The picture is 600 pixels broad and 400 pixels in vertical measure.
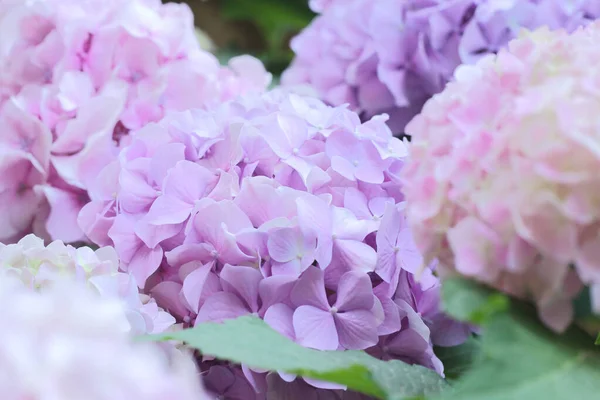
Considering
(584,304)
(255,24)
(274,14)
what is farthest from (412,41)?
(255,24)

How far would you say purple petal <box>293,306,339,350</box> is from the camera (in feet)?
1.38

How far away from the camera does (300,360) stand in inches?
13.1

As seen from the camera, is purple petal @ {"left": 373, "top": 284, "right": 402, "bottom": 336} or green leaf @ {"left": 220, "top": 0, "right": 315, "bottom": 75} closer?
purple petal @ {"left": 373, "top": 284, "right": 402, "bottom": 336}

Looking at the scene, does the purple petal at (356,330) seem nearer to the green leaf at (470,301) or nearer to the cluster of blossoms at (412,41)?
the green leaf at (470,301)

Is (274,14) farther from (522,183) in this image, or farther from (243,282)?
(522,183)

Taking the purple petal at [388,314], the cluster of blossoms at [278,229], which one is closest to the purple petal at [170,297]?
the cluster of blossoms at [278,229]

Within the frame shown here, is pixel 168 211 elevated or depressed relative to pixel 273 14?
elevated

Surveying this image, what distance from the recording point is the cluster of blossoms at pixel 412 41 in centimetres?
63

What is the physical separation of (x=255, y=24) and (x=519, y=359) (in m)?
1.10

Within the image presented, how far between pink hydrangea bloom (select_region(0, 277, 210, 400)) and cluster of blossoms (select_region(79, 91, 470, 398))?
0.14 m

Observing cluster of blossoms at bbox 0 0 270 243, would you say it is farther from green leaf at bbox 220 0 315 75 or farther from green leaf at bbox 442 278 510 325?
green leaf at bbox 220 0 315 75

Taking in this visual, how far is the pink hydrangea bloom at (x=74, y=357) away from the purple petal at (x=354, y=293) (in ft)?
0.52

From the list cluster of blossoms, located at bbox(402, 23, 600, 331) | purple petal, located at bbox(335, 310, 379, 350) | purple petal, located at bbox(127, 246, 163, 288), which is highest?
cluster of blossoms, located at bbox(402, 23, 600, 331)

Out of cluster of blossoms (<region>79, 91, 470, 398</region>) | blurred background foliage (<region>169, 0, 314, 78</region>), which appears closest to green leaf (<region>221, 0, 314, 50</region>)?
blurred background foliage (<region>169, 0, 314, 78</region>)
